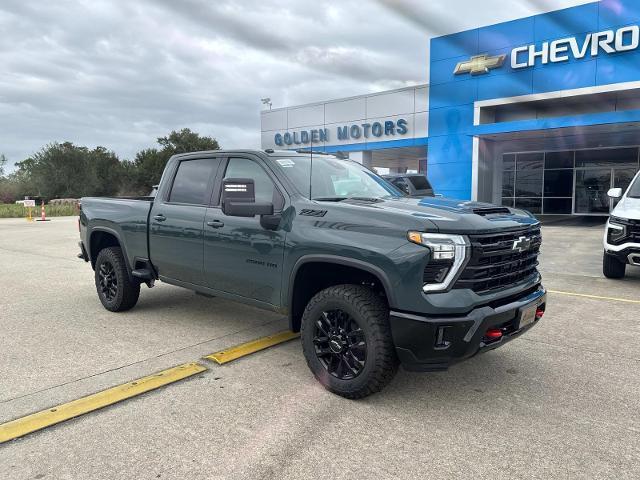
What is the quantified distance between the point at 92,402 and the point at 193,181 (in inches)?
93.0

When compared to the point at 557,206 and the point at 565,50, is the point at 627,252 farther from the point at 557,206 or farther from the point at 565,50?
the point at 557,206

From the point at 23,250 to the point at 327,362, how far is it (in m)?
10.9

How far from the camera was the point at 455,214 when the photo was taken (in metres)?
3.37

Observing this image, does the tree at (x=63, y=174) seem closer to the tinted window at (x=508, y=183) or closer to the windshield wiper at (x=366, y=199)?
the tinted window at (x=508, y=183)

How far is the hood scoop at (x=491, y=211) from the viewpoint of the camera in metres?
3.58

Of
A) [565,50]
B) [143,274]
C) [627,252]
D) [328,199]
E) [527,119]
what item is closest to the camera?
[328,199]

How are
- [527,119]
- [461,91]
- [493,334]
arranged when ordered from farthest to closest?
[461,91] < [527,119] < [493,334]

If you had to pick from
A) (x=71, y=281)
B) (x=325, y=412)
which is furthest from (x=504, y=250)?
(x=71, y=281)

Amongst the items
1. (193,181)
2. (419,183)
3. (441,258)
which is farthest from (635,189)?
(193,181)

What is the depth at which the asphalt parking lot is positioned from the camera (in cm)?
271

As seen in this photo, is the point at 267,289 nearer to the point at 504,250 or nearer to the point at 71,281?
the point at 504,250

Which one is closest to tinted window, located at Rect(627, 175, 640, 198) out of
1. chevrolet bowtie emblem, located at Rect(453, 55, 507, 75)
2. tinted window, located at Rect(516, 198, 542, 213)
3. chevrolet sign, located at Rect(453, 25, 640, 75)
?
chevrolet sign, located at Rect(453, 25, 640, 75)

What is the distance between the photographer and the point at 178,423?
10.4ft

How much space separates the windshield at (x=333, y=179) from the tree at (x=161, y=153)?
5565 cm
